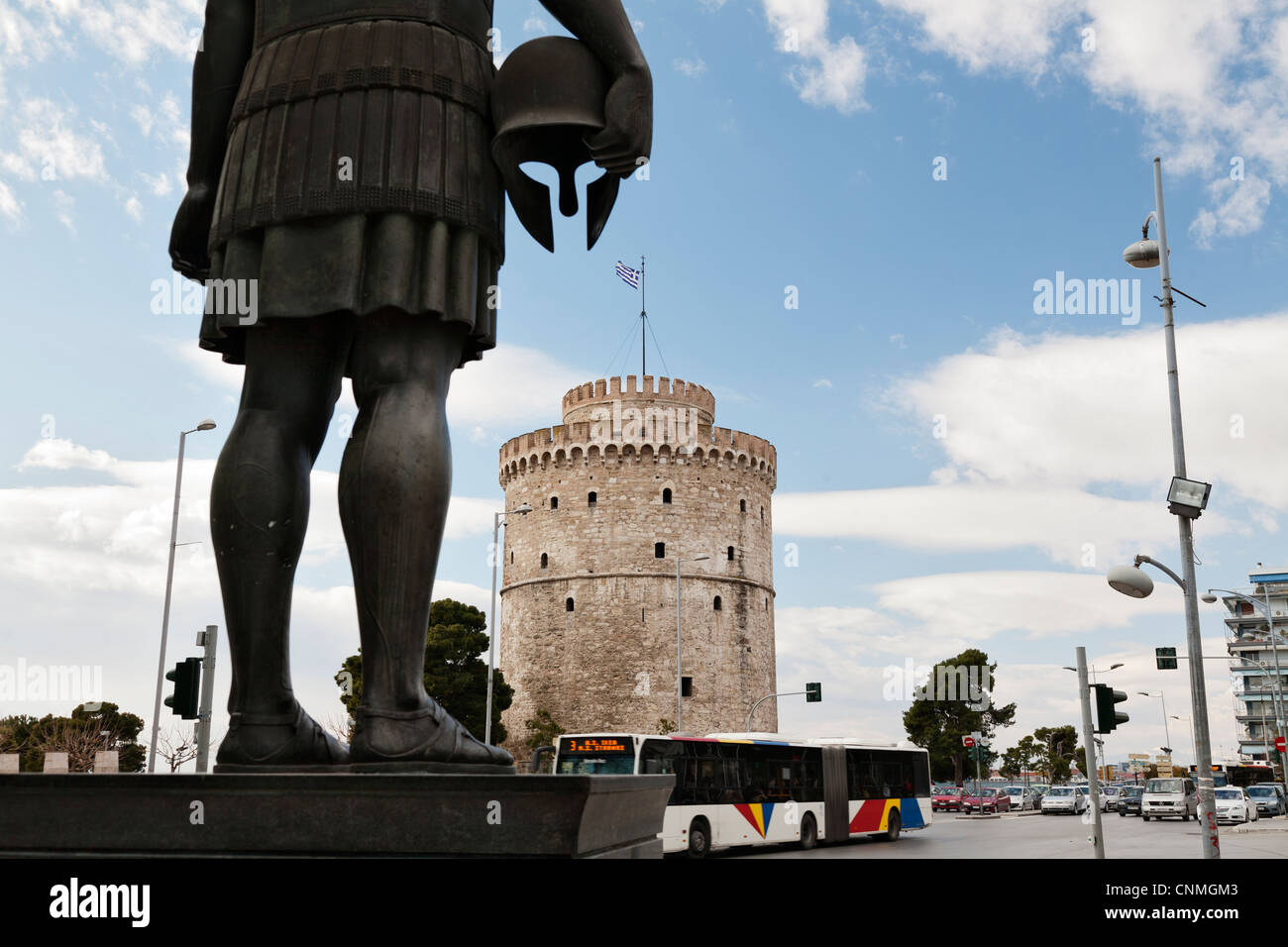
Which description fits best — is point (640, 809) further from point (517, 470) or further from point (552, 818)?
point (517, 470)

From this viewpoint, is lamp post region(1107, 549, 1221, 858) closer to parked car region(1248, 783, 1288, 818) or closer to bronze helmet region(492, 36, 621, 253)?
bronze helmet region(492, 36, 621, 253)

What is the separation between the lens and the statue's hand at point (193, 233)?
141 inches

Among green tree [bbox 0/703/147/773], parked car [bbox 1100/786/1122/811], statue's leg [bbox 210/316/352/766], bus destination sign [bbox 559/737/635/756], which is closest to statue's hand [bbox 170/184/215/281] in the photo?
statue's leg [bbox 210/316/352/766]

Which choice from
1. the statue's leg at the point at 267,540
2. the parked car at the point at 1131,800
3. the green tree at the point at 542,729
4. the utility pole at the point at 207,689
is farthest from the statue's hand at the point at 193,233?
the green tree at the point at 542,729

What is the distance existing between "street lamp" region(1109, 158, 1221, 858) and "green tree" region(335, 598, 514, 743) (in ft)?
96.6

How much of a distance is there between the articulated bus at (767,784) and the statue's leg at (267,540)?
14.9 meters

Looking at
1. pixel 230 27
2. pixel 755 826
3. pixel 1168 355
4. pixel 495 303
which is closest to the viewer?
pixel 495 303

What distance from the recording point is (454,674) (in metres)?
42.0

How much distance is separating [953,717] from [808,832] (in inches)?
1908

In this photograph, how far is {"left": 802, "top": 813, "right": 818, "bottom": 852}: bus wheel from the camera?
922 inches

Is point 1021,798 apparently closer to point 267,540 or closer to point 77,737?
point 77,737

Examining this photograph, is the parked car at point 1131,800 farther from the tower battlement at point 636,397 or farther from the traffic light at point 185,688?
the traffic light at point 185,688
